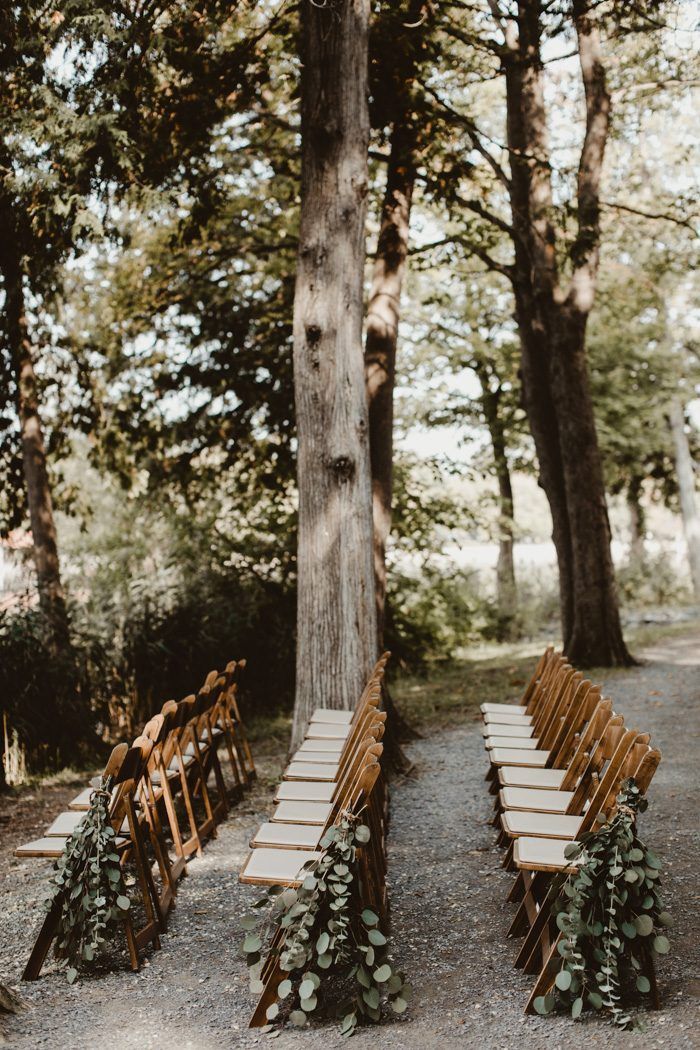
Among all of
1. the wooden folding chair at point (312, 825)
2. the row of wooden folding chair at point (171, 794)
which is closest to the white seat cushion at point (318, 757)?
the row of wooden folding chair at point (171, 794)

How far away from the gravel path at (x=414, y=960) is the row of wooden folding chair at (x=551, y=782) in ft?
0.67

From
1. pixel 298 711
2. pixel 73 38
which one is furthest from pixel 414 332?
pixel 298 711

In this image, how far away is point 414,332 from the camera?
23547 millimetres

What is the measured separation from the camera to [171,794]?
20.2 feet

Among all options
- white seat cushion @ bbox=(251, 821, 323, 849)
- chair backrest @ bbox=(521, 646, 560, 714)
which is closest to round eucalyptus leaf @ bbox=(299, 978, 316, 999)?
white seat cushion @ bbox=(251, 821, 323, 849)

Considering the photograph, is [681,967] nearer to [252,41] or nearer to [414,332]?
[252,41]

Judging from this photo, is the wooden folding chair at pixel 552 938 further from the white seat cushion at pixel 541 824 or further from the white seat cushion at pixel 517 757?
the white seat cushion at pixel 517 757

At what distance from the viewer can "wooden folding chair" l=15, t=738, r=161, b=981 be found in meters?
4.68

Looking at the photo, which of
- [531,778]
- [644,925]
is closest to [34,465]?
[531,778]

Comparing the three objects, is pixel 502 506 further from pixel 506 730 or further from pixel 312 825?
pixel 312 825

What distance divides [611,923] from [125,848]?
8.42ft

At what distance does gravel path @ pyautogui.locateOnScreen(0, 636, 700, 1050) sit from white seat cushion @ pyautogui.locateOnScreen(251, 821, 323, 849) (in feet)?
2.01

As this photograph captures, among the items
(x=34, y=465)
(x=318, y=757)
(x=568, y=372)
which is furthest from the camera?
(x=568, y=372)

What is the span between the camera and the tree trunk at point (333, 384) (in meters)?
8.12
